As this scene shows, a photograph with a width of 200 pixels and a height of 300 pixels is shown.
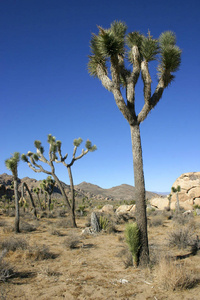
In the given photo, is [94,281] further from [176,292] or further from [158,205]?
[158,205]

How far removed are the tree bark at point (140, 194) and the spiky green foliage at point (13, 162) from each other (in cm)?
938

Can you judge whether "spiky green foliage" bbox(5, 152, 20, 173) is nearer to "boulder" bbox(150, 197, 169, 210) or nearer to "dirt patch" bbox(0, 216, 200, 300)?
"dirt patch" bbox(0, 216, 200, 300)

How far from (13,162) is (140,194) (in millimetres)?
9732

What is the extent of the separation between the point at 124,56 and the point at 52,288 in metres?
7.56

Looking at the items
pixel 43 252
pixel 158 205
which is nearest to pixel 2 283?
pixel 43 252

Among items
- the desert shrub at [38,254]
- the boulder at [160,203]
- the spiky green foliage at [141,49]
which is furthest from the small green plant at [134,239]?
the boulder at [160,203]

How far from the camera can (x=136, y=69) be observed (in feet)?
22.4

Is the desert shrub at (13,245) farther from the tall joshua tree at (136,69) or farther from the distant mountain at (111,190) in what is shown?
the distant mountain at (111,190)

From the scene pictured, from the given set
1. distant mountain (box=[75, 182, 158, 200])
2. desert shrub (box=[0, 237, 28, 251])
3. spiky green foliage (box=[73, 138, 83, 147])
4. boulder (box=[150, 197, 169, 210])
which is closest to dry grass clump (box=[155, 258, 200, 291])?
desert shrub (box=[0, 237, 28, 251])

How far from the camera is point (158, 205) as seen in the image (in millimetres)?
29047

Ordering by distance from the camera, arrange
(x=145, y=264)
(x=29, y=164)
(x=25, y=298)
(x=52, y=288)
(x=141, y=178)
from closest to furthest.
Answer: (x=25, y=298)
(x=52, y=288)
(x=145, y=264)
(x=141, y=178)
(x=29, y=164)

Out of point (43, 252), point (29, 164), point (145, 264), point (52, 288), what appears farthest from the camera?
point (29, 164)

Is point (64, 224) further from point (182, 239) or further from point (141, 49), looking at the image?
point (141, 49)

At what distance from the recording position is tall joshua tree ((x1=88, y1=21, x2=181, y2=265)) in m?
6.08
